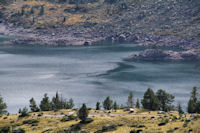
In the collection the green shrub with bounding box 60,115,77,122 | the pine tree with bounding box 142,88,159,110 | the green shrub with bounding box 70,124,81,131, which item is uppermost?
the pine tree with bounding box 142,88,159,110

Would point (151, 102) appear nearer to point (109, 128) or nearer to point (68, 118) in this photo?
point (68, 118)

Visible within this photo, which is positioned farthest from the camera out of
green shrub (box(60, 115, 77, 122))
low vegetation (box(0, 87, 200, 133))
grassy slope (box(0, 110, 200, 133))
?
green shrub (box(60, 115, 77, 122))

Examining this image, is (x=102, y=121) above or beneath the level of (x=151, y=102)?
beneath

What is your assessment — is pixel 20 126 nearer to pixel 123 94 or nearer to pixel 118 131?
pixel 118 131

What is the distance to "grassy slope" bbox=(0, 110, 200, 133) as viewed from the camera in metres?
85.9

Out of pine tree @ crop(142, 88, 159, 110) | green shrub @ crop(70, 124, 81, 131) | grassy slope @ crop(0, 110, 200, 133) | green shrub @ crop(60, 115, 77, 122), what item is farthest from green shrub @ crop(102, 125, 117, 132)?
pine tree @ crop(142, 88, 159, 110)

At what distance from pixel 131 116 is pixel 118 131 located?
51.4 ft

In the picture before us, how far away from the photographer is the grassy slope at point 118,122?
282 ft

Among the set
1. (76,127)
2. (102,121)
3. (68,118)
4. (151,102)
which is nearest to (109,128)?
(102,121)

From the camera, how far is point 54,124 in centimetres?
10331

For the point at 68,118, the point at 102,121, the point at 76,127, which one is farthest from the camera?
the point at 68,118

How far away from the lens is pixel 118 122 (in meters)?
98.6

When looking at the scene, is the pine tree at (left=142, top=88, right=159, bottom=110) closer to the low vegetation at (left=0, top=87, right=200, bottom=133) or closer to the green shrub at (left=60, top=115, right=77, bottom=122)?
the low vegetation at (left=0, top=87, right=200, bottom=133)

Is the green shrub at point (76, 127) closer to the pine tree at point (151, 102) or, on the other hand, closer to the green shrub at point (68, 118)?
the green shrub at point (68, 118)
